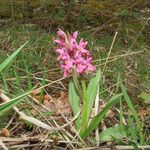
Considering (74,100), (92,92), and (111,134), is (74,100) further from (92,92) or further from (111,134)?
(111,134)

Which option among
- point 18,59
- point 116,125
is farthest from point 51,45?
point 116,125

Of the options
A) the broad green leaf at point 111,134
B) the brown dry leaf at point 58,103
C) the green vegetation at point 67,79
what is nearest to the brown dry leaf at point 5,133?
the green vegetation at point 67,79

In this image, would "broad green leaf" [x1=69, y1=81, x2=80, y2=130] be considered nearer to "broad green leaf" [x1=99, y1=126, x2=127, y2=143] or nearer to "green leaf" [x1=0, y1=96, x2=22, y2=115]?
"broad green leaf" [x1=99, y1=126, x2=127, y2=143]

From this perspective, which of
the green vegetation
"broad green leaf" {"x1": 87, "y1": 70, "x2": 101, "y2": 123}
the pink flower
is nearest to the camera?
the pink flower

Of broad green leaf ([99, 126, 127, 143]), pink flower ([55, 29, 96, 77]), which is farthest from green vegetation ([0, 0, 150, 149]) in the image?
pink flower ([55, 29, 96, 77])

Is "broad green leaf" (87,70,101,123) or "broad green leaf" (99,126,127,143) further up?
"broad green leaf" (87,70,101,123)

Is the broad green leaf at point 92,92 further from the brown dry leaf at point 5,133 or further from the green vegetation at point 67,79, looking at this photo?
the brown dry leaf at point 5,133

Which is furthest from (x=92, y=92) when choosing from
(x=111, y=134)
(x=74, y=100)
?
(x=111, y=134)
